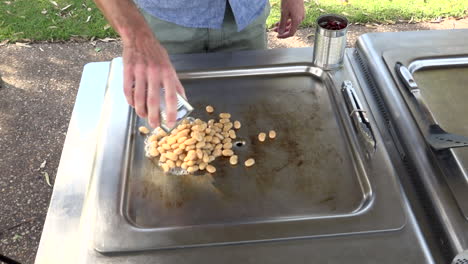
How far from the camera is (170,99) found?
94cm

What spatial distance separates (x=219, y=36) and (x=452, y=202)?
978 millimetres

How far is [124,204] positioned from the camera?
39.7 inches

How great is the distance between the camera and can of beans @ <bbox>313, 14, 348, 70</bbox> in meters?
1.31

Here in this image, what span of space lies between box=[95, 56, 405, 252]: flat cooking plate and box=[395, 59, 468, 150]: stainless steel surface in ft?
0.44

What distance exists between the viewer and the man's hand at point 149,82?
95 centimetres

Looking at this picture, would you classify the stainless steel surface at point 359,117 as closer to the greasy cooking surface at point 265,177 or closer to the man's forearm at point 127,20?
the greasy cooking surface at point 265,177

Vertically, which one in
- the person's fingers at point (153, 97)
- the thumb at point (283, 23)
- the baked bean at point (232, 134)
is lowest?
the baked bean at point (232, 134)

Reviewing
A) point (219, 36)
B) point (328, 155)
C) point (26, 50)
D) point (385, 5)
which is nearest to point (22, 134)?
point (26, 50)

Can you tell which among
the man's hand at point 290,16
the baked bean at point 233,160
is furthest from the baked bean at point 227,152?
the man's hand at point 290,16

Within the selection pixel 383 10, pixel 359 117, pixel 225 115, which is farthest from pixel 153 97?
pixel 383 10

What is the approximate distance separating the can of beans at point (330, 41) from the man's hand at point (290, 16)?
0.29 metres

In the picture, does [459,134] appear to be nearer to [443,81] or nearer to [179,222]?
[443,81]

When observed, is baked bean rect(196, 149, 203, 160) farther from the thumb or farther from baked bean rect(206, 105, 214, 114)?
the thumb

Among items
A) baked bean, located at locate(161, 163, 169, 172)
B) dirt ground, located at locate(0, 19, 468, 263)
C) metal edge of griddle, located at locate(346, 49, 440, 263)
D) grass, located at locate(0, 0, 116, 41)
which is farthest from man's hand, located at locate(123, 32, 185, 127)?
grass, located at locate(0, 0, 116, 41)
